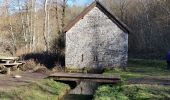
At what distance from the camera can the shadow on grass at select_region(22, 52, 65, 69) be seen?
37397 millimetres

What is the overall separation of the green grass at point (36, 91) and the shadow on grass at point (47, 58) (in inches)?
530

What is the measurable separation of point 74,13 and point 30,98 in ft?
151

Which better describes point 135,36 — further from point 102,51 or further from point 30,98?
point 30,98

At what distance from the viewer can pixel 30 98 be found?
17031 millimetres

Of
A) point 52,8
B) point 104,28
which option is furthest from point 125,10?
point 104,28

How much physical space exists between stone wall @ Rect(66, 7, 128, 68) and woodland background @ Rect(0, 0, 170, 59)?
9153 mm

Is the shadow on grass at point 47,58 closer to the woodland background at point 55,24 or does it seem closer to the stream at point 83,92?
the woodland background at point 55,24

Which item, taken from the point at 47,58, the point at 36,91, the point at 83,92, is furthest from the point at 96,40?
the point at 36,91

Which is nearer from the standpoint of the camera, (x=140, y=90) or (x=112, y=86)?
(x=140, y=90)

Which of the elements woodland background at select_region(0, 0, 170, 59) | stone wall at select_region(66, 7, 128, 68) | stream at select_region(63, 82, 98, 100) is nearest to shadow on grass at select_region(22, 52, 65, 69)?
stone wall at select_region(66, 7, 128, 68)

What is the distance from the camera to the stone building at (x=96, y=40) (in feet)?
116

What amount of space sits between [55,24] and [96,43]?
20.6m

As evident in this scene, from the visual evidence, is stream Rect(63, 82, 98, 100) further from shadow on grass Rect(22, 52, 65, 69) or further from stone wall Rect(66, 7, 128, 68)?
shadow on grass Rect(22, 52, 65, 69)

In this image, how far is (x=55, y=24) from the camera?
55.3 m
